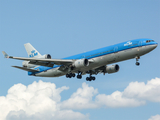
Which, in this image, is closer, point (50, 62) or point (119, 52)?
point (119, 52)

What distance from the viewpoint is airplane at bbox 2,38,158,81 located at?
176ft

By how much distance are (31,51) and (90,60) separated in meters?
19.4

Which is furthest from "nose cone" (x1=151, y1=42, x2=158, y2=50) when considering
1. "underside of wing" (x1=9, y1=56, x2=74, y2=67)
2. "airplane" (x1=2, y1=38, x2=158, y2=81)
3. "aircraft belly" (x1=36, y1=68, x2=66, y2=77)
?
"aircraft belly" (x1=36, y1=68, x2=66, y2=77)

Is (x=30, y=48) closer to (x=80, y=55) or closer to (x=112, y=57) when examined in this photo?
(x=80, y=55)

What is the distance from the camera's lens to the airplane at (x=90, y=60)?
53.7 metres

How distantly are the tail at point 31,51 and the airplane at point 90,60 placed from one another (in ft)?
11.5

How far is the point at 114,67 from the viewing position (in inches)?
2525

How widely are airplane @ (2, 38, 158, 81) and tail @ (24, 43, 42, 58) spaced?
3511 millimetres

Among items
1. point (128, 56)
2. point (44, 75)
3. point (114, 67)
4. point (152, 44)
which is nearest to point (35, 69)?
point (44, 75)

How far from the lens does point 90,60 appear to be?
57125 mm

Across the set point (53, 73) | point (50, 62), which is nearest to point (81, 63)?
point (50, 62)

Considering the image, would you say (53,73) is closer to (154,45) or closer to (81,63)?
(81,63)

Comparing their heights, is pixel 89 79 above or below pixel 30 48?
below

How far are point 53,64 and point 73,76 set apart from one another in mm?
5007
